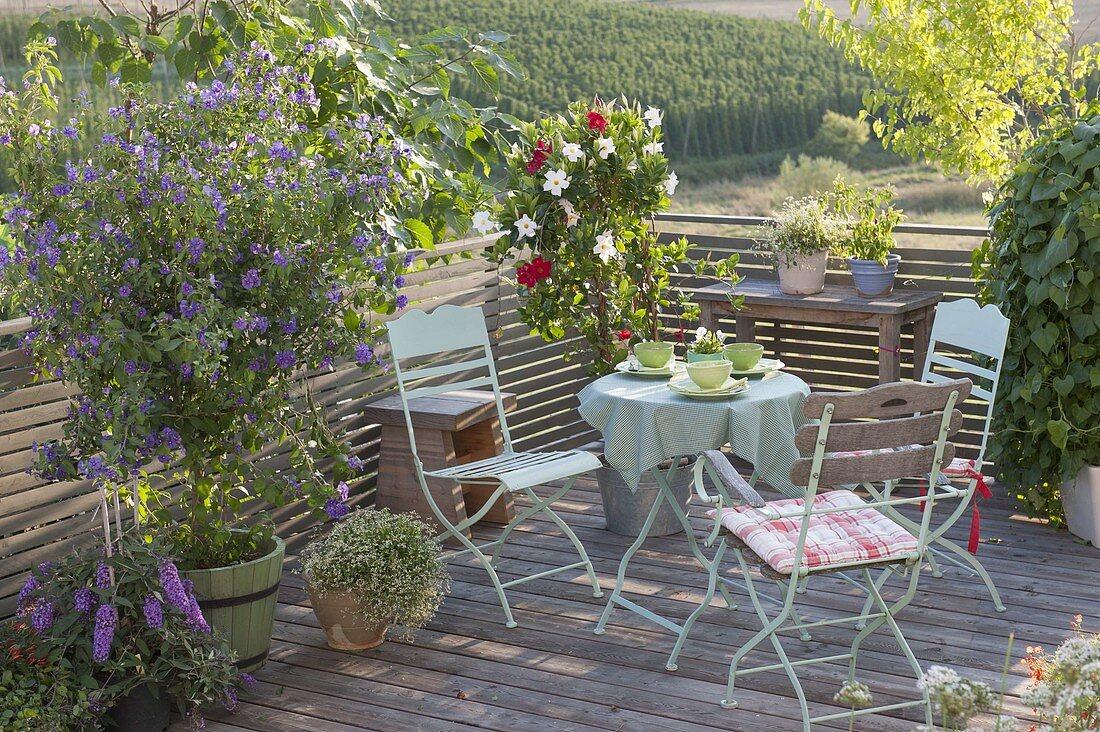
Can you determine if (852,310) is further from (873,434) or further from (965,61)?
(873,434)

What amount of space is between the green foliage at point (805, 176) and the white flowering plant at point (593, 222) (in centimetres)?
1629

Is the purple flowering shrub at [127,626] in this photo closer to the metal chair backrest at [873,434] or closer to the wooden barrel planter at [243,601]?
the wooden barrel planter at [243,601]

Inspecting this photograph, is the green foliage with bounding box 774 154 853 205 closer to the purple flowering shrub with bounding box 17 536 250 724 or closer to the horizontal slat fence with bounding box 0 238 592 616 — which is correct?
the horizontal slat fence with bounding box 0 238 592 616

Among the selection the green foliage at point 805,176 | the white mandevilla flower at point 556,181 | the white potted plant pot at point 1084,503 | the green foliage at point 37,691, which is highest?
the white mandevilla flower at point 556,181

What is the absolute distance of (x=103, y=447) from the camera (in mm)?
3248

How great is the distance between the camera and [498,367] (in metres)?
5.85

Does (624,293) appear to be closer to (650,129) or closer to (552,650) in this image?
(650,129)

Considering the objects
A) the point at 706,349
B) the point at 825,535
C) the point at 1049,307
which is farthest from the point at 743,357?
the point at 1049,307

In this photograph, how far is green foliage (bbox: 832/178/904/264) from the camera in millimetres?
5410

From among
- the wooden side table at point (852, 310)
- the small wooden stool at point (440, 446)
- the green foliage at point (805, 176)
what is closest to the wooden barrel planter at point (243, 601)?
the small wooden stool at point (440, 446)

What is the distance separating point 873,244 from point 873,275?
0.49 feet

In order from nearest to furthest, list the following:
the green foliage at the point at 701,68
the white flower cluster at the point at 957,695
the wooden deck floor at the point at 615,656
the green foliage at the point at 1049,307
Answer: the white flower cluster at the point at 957,695 → the wooden deck floor at the point at 615,656 → the green foliage at the point at 1049,307 → the green foliage at the point at 701,68

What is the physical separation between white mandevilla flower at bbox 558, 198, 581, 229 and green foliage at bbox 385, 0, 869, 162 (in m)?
17.2

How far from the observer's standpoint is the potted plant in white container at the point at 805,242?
5.48 m
